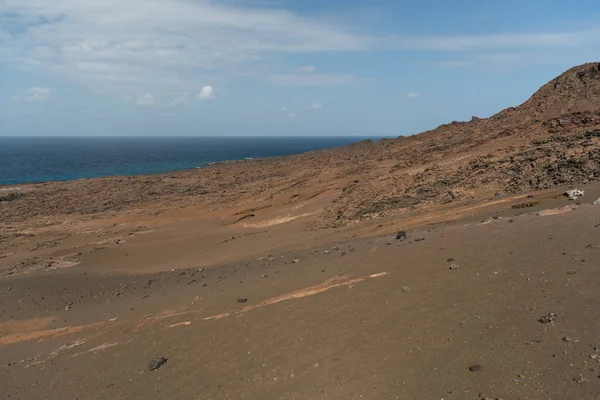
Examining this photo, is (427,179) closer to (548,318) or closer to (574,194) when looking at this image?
(574,194)

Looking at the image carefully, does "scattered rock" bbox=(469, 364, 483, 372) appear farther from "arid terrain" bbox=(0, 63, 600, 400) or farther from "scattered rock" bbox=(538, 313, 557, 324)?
"scattered rock" bbox=(538, 313, 557, 324)

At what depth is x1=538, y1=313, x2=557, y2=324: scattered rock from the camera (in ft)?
17.6

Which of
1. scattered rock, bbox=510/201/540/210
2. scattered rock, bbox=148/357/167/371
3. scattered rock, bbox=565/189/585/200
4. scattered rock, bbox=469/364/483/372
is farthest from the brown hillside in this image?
scattered rock, bbox=148/357/167/371

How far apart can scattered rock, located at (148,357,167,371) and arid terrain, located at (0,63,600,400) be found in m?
0.11

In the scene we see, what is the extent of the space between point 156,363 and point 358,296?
348 centimetres

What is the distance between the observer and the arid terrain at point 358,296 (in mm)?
5191

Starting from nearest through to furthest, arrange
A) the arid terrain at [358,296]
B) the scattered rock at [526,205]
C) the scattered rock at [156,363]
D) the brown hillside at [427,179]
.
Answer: the arid terrain at [358,296] → the scattered rock at [156,363] → the scattered rock at [526,205] → the brown hillside at [427,179]

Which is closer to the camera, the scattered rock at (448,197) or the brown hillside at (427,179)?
the brown hillside at (427,179)

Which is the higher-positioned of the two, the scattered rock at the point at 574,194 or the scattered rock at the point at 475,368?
the scattered rock at the point at 574,194

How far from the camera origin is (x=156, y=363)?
685 cm

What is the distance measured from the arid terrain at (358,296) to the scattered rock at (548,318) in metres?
0.02

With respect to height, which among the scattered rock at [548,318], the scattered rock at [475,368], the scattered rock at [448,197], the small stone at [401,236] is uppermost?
the scattered rock at [448,197]

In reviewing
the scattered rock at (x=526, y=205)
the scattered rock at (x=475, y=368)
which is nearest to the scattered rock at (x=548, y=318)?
the scattered rock at (x=475, y=368)

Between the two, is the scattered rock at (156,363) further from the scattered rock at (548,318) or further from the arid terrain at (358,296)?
the scattered rock at (548,318)
